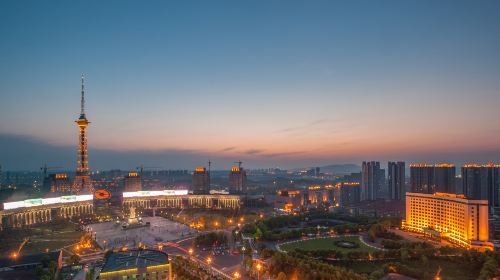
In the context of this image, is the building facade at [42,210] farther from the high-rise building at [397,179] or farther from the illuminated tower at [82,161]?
the high-rise building at [397,179]

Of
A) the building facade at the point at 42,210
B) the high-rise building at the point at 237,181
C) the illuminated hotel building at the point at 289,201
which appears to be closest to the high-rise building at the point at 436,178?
the illuminated hotel building at the point at 289,201

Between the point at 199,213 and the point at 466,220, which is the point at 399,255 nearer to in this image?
the point at 466,220

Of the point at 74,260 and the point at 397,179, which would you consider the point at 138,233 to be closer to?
the point at 74,260

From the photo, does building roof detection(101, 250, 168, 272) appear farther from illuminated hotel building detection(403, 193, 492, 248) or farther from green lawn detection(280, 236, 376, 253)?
illuminated hotel building detection(403, 193, 492, 248)

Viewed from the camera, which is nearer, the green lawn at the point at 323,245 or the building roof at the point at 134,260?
the building roof at the point at 134,260

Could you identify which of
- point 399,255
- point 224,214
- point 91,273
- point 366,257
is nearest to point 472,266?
point 399,255

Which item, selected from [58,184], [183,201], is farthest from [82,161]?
[183,201]

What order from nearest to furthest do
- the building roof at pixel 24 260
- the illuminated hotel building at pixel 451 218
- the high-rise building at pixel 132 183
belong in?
the building roof at pixel 24 260, the illuminated hotel building at pixel 451 218, the high-rise building at pixel 132 183

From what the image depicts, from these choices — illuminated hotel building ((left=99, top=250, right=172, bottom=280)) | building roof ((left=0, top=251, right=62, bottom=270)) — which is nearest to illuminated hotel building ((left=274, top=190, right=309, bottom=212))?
illuminated hotel building ((left=99, top=250, right=172, bottom=280))
